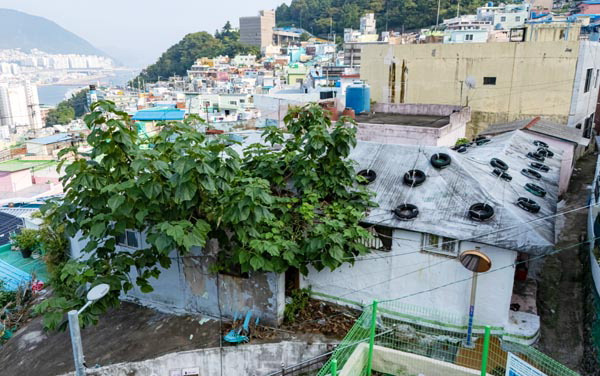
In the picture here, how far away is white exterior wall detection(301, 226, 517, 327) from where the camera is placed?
25.9ft

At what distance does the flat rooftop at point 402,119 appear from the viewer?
1632cm

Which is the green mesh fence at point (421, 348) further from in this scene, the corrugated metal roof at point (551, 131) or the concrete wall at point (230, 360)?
the corrugated metal roof at point (551, 131)

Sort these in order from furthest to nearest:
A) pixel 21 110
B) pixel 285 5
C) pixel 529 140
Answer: pixel 285 5, pixel 21 110, pixel 529 140

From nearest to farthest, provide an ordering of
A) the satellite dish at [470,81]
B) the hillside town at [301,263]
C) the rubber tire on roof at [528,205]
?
the hillside town at [301,263] → the rubber tire on roof at [528,205] → the satellite dish at [470,81]

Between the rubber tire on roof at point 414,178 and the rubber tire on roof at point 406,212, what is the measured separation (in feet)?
2.31

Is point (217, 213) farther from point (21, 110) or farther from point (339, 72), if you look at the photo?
point (21, 110)

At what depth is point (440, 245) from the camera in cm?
817

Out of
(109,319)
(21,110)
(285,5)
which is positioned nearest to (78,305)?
(109,319)

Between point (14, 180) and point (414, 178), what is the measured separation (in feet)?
83.7

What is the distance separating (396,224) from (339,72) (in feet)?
165

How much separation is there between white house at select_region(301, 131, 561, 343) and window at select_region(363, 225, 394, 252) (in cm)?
2

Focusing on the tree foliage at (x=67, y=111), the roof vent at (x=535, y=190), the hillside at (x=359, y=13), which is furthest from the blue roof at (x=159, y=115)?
the hillside at (x=359, y=13)

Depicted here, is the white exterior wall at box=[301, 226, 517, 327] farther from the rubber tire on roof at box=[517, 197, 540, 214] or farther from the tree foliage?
the tree foliage

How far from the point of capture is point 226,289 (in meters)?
9.13
